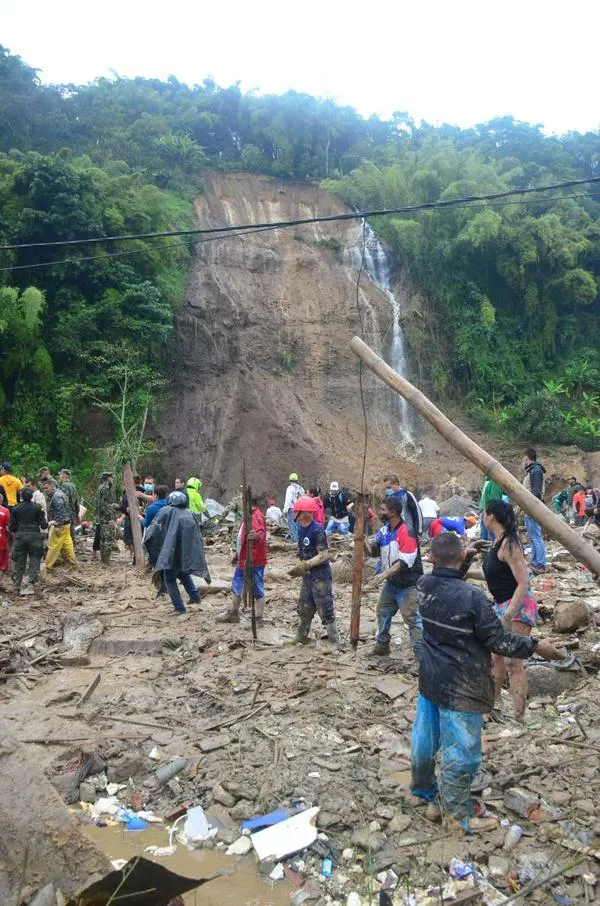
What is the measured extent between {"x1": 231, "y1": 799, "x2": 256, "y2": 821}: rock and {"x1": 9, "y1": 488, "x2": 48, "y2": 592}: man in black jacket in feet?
23.7

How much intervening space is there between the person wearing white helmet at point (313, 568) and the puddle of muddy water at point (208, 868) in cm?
337

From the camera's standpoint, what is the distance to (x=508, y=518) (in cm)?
500

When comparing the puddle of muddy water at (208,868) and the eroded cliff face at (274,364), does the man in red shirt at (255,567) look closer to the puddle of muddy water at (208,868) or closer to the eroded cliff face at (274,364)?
the puddle of muddy water at (208,868)

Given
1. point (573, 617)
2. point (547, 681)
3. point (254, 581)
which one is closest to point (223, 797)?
point (547, 681)

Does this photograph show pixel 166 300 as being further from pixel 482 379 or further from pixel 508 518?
pixel 508 518

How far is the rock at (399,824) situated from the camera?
384cm

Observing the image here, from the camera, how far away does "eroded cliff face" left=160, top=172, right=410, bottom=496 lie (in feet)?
88.0

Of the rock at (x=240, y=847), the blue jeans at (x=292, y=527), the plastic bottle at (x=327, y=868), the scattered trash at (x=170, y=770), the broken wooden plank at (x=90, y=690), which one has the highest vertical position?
the plastic bottle at (x=327, y=868)

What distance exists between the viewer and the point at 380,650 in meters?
6.98

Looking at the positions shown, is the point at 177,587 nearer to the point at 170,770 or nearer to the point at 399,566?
the point at 399,566

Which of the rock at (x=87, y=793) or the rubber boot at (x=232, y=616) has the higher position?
the rock at (x=87, y=793)

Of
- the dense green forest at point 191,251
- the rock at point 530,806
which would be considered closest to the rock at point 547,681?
the rock at point 530,806

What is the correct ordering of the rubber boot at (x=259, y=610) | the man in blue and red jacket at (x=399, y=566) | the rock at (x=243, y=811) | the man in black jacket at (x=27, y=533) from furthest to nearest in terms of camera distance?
1. the man in black jacket at (x=27, y=533)
2. the rubber boot at (x=259, y=610)
3. the man in blue and red jacket at (x=399, y=566)
4. the rock at (x=243, y=811)

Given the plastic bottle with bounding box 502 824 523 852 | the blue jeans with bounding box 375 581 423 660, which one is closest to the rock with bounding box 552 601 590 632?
the blue jeans with bounding box 375 581 423 660
